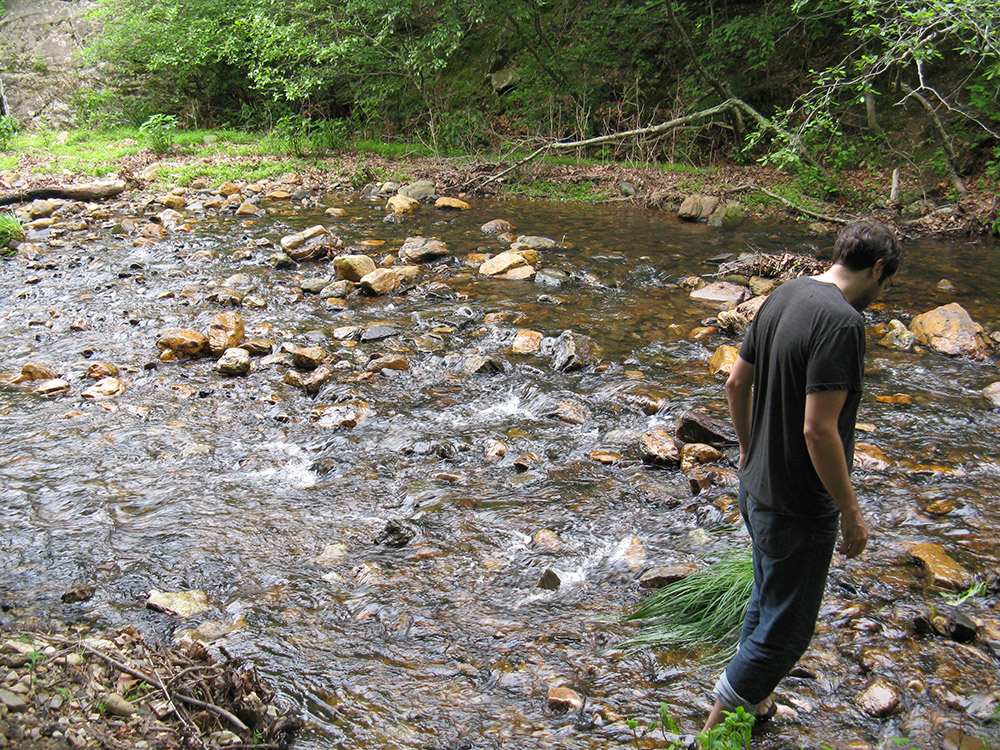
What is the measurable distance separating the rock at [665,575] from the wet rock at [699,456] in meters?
1.20

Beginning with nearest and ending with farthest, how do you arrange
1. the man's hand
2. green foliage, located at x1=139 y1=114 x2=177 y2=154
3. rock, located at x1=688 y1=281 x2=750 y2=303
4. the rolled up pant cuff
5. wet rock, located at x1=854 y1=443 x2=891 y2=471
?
the man's hand < the rolled up pant cuff < wet rock, located at x1=854 y1=443 x2=891 y2=471 < rock, located at x1=688 y1=281 x2=750 y2=303 < green foliage, located at x1=139 y1=114 x2=177 y2=154

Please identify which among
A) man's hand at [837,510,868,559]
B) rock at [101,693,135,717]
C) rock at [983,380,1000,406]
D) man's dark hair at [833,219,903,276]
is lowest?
rock at [983,380,1000,406]

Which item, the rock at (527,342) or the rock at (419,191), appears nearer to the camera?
the rock at (527,342)

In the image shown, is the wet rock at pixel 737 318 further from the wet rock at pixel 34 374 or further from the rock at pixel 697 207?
the wet rock at pixel 34 374

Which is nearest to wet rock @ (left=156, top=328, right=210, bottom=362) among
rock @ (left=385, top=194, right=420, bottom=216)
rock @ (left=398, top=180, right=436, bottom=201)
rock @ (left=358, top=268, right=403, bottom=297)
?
rock @ (left=358, top=268, right=403, bottom=297)

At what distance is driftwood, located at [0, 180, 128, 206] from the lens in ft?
43.4

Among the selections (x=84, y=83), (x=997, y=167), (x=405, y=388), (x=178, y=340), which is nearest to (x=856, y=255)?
(x=405, y=388)

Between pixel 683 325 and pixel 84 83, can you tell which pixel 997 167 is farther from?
pixel 84 83

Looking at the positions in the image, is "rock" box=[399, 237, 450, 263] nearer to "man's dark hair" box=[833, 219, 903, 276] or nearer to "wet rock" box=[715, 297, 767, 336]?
"wet rock" box=[715, 297, 767, 336]

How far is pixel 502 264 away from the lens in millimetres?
9297

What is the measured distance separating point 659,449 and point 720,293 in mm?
3940

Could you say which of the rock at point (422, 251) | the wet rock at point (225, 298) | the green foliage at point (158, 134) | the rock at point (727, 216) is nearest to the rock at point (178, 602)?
the wet rock at point (225, 298)

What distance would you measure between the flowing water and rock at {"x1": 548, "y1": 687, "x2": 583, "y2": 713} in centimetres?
4

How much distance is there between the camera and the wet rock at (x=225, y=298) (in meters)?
8.23
